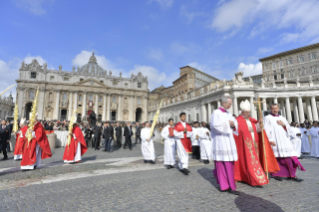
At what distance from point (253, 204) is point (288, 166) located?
2410 millimetres

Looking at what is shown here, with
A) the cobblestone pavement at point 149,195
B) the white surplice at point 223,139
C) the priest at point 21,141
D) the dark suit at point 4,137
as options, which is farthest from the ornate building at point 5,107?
the white surplice at point 223,139

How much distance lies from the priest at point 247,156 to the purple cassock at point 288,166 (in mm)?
952

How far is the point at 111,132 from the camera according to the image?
1236 cm

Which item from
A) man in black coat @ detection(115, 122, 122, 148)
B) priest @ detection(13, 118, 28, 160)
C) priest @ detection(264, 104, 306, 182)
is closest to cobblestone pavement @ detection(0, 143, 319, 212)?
priest @ detection(264, 104, 306, 182)

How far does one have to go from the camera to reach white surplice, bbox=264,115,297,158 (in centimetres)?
481

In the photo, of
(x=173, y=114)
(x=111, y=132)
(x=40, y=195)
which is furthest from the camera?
(x=173, y=114)

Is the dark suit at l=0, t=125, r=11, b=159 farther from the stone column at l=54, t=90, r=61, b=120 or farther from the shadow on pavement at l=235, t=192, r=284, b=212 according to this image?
the stone column at l=54, t=90, r=61, b=120

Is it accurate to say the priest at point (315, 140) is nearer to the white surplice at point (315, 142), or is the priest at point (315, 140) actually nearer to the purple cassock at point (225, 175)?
the white surplice at point (315, 142)

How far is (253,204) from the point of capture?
317 centimetres

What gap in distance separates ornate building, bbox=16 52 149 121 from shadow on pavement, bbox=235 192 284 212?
152 ft

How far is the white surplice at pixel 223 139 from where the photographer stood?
12.7 feet

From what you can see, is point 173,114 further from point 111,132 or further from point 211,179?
point 211,179

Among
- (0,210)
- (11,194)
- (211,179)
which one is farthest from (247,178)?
(11,194)

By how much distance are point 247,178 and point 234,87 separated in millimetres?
26961
